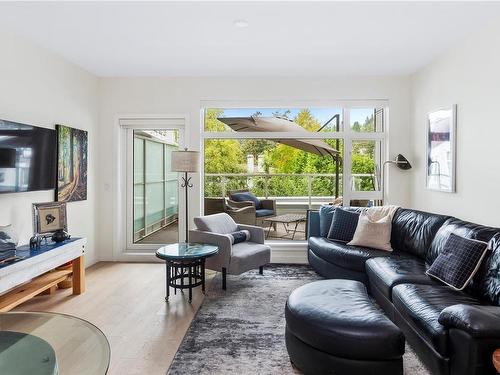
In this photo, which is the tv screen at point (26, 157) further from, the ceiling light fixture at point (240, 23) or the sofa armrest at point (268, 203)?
the sofa armrest at point (268, 203)

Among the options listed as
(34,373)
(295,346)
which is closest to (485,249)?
(295,346)

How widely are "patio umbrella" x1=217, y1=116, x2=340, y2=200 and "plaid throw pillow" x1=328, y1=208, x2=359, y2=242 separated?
2.87 feet

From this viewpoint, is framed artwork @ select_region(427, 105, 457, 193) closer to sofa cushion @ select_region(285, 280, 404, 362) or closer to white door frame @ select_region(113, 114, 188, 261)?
sofa cushion @ select_region(285, 280, 404, 362)

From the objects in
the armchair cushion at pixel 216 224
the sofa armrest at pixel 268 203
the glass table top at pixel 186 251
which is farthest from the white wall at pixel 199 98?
the glass table top at pixel 186 251

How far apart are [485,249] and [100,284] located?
3.83 meters

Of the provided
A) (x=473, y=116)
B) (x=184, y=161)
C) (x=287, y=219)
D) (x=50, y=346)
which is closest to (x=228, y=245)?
(x=184, y=161)

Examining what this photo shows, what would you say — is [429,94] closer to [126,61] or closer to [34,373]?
[126,61]

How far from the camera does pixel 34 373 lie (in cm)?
135

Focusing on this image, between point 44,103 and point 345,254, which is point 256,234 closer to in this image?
point 345,254

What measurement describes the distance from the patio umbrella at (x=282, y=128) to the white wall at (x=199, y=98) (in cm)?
29

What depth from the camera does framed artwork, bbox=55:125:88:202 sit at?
13.7ft

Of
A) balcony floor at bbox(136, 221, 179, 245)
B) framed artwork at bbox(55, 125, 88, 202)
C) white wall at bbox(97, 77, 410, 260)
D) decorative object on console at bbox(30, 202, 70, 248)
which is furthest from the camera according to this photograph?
balcony floor at bbox(136, 221, 179, 245)

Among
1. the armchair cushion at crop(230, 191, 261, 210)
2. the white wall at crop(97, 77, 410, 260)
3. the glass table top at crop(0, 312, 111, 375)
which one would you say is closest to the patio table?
the armchair cushion at crop(230, 191, 261, 210)

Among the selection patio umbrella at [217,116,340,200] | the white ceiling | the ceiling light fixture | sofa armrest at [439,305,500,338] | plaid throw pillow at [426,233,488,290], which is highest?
the white ceiling
